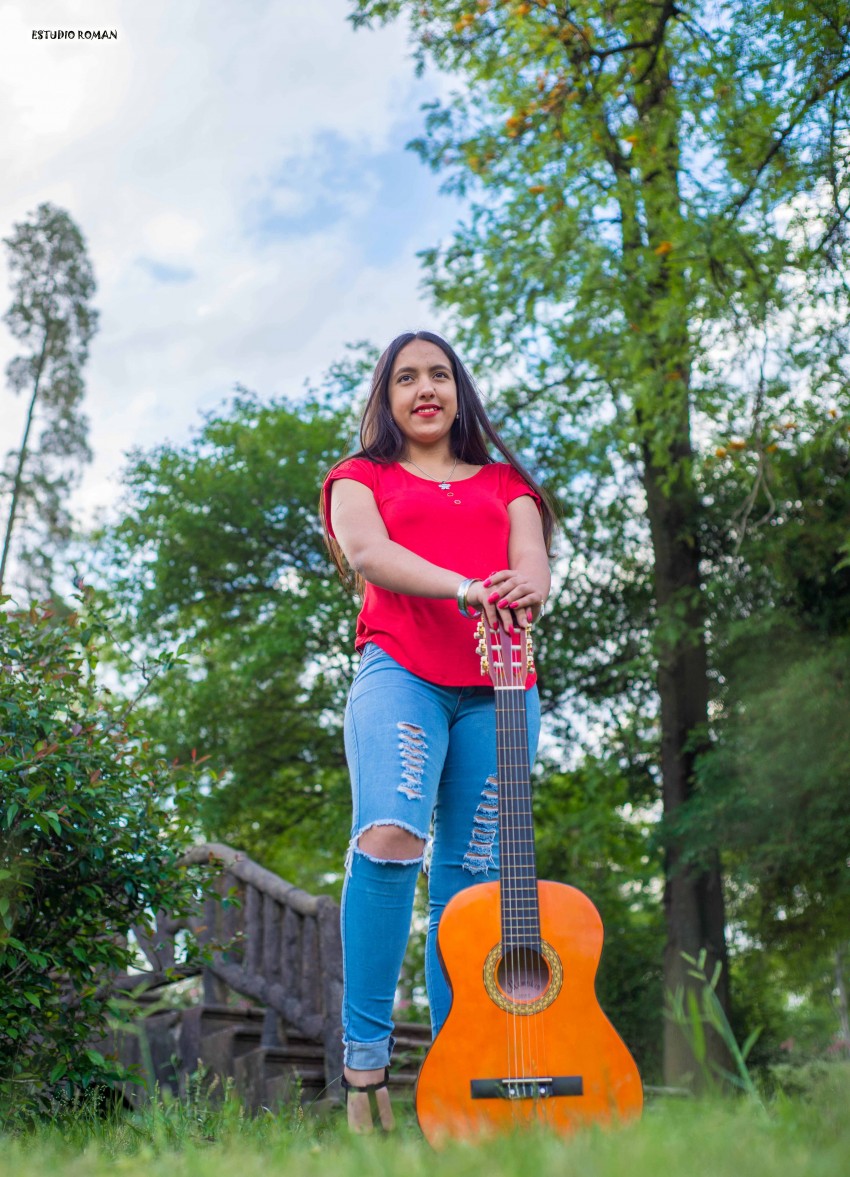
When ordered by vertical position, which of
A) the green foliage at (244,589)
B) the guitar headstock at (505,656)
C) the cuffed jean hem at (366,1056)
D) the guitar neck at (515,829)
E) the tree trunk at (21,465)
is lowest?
the cuffed jean hem at (366,1056)

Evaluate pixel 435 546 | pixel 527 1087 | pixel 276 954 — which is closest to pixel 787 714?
pixel 276 954

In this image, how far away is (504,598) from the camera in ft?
8.66

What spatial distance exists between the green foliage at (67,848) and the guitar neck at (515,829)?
117 cm

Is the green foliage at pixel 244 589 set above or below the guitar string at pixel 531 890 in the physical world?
above

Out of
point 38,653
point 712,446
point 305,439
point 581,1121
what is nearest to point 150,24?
point 305,439

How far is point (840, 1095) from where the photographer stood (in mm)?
1509

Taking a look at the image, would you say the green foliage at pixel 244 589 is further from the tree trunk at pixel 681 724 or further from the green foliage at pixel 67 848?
the green foliage at pixel 67 848

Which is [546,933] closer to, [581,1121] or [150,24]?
[581,1121]

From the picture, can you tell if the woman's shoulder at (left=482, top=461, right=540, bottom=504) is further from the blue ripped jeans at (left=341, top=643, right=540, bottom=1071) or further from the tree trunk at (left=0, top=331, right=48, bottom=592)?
the tree trunk at (left=0, top=331, right=48, bottom=592)

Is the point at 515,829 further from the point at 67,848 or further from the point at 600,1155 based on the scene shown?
the point at 67,848

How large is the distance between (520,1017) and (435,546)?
49.1 inches

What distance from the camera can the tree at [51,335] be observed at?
63.3 ft

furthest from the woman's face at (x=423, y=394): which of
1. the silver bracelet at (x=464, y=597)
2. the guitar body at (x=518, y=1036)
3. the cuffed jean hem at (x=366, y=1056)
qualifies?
the cuffed jean hem at (x=366, y=1056)

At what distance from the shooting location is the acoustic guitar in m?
2.17
